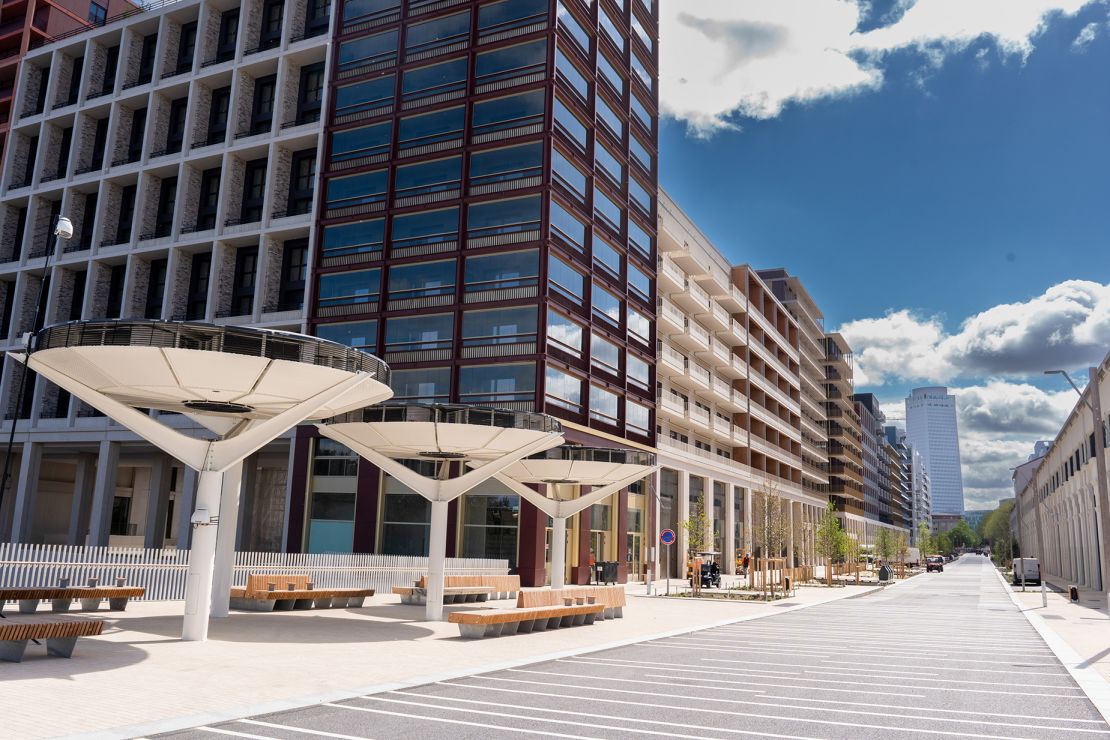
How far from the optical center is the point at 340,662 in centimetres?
1350

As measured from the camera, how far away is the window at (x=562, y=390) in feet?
132

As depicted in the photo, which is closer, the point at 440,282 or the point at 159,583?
the point at 159,583

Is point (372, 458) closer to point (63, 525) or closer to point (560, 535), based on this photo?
point (560, 535)

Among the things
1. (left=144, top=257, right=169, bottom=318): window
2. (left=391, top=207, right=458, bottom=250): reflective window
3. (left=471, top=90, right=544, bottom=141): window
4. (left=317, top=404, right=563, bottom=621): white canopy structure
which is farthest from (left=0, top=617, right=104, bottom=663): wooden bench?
(left=144, top=257, right=169, bottom=318): window

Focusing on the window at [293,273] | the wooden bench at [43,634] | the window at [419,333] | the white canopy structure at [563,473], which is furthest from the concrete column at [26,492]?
the wooden bench at [43,634]

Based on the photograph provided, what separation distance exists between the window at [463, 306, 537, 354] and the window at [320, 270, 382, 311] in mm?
5710

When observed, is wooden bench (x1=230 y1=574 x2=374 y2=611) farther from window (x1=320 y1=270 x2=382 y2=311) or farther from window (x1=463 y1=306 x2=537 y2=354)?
window (x1=320 y1=270 x2=382 y2=311)

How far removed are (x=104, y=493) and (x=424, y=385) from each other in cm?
2069

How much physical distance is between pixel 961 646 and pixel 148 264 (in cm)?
4849

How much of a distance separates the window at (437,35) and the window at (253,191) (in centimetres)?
1137

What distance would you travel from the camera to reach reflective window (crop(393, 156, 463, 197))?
44250 mm

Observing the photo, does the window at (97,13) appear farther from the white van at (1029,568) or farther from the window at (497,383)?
the white van at (1029,568)

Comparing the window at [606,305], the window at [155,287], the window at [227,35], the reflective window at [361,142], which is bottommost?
the window at [606,305]

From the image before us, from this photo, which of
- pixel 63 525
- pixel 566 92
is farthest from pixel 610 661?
pixel 63 525
